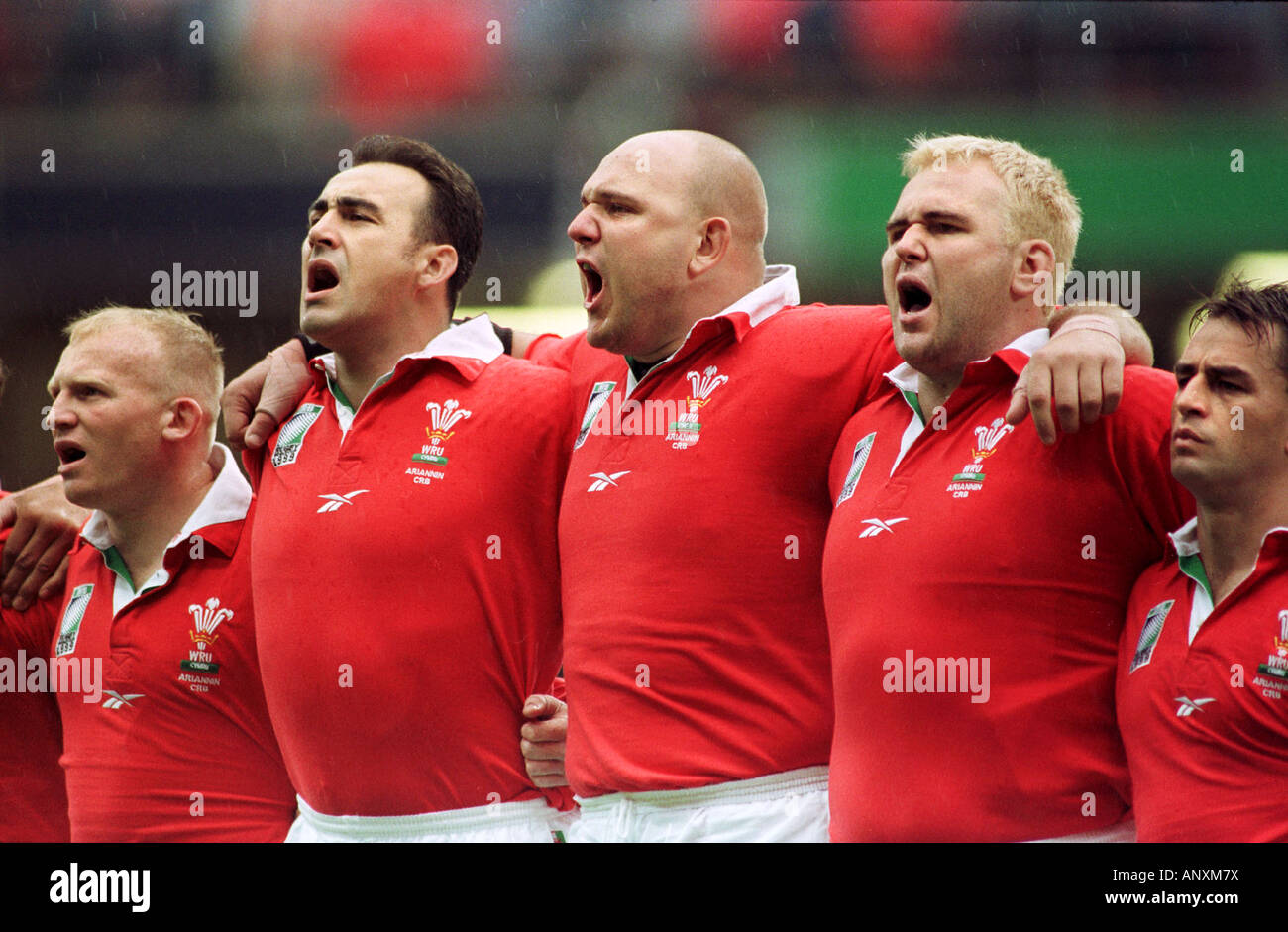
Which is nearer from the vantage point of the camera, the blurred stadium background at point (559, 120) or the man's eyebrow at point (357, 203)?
the man's eyebrow at point (357, 203)

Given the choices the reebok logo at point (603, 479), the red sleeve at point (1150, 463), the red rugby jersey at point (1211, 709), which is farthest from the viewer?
the reebok logo at point (603, 479)

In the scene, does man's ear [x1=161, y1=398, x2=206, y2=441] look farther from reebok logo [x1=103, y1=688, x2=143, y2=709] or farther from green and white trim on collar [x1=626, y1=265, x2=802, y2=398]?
green and white trim on collar [x1=626, y1=265, x2=802, y2=398]

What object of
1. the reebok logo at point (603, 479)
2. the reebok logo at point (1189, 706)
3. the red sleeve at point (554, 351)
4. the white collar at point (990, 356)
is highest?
the red sleeve at point (554, 351)

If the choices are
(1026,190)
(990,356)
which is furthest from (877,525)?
(1026,190)

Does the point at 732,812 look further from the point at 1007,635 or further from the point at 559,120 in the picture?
the point at 559,120

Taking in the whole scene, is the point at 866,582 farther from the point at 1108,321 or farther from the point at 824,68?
the point at 824,68

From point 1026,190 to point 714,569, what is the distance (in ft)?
3.17

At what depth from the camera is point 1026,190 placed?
10.0ft

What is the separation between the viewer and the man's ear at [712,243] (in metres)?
3.39

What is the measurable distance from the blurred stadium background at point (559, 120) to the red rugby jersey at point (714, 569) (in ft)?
14.1

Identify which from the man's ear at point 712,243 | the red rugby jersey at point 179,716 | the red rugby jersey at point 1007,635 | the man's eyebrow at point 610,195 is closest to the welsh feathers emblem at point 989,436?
the red rugby jersey at point 1007,635

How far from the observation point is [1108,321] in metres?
2.90

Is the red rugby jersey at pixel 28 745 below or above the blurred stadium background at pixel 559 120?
below

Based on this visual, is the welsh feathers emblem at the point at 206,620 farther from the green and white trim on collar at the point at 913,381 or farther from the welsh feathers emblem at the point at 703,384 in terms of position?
the green and white trim on collar at the point at 913,381
